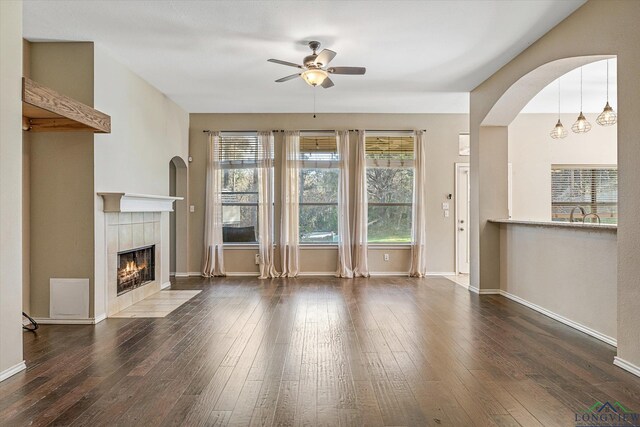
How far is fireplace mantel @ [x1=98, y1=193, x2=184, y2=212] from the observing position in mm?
4344

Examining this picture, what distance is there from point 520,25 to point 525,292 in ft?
10.1

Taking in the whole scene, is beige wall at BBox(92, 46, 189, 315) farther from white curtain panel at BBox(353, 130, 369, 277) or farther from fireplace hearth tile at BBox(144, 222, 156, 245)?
white curtain panel at BBox(353, 130, 369, 277)

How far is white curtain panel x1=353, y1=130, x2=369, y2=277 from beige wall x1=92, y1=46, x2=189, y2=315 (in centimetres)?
312

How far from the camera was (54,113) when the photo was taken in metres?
3.41

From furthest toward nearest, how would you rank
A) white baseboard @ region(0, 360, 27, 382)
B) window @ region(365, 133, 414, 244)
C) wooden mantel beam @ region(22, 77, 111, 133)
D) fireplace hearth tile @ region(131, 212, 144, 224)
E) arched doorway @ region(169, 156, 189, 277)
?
window @ region(365, 133, 414, 244), arched doorway @ region(169, 156, 189, 277), fireplace hearth tile @ region(131, 212, 144, 224), wooden mantel beam @ region(22, 77, 111, 133), white baseboard @ region(0, 360, 27, 382)

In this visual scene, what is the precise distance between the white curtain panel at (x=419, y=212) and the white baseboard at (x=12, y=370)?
5.69m

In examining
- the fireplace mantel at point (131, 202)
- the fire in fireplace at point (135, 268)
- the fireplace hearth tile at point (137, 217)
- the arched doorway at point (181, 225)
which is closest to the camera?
the fireplace mantel at point (131, 202)

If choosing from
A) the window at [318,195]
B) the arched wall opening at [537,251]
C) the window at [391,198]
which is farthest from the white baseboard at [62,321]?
the arched wall opening at [537,251]

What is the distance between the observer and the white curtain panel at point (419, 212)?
7.11 metres

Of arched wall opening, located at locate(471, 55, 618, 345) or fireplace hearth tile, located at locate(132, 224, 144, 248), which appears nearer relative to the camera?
arched wall opening, located at locate(471, 55, 618, 345)

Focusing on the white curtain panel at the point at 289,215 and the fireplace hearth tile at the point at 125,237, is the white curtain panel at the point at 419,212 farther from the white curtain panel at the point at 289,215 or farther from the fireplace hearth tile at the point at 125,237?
the fireplace hearth tile at the point at 125,237

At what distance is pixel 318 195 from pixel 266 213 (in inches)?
39.6

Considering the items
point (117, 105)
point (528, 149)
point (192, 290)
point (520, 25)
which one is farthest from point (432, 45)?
point (192, 290)

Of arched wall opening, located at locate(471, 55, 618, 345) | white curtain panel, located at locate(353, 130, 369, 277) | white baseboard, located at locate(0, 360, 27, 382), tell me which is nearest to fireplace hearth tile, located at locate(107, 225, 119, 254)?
white baseboard, located at locate(0, 360, 27, 382)
